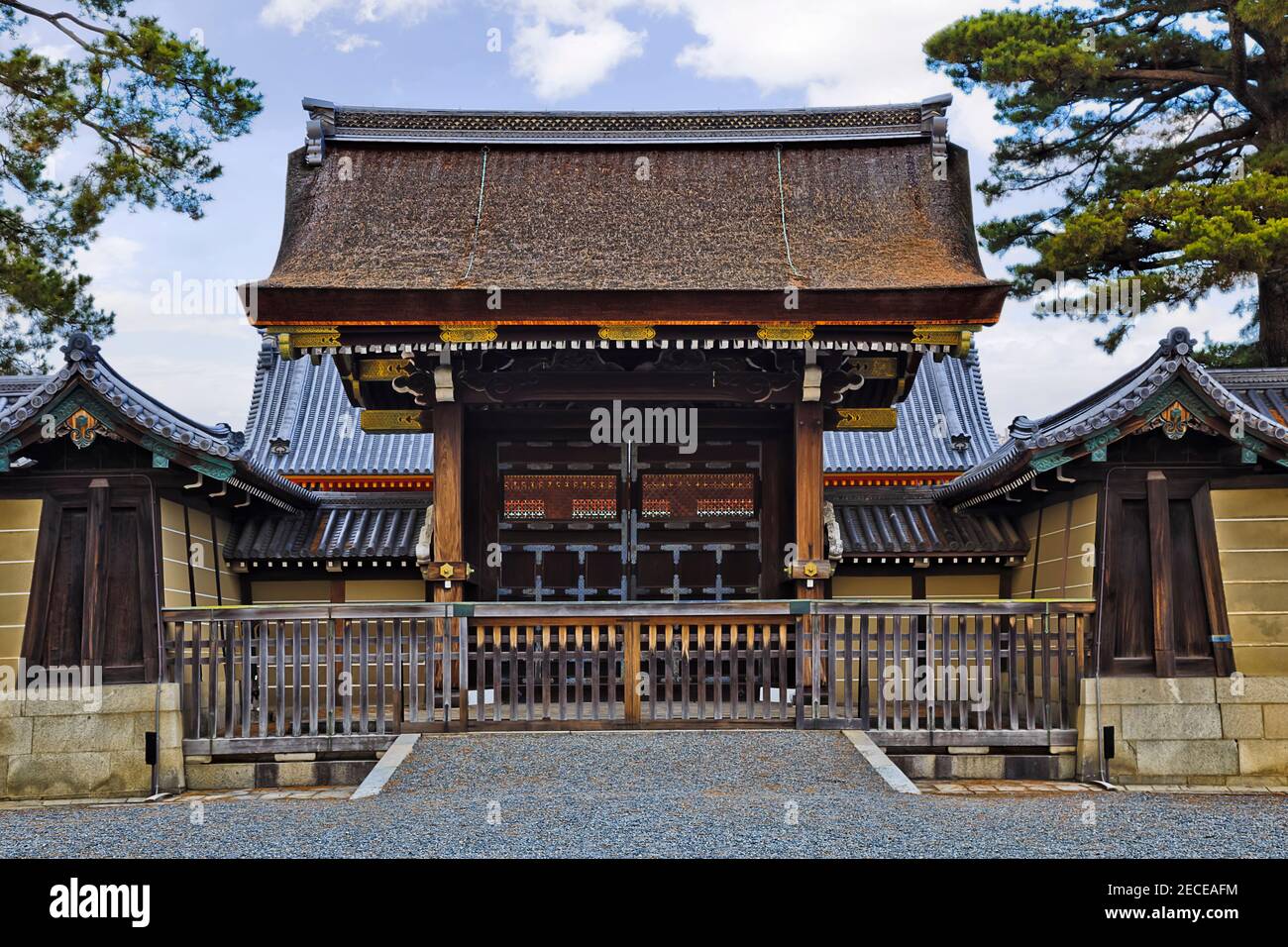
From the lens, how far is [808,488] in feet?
40.5

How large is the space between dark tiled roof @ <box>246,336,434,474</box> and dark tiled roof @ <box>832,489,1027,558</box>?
6.47 m

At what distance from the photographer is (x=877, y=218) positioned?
13.6m

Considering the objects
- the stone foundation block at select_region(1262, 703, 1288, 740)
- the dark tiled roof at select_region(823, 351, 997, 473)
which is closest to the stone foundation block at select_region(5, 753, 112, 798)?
the stone foundation block at select_region(1262, 703, 1288, 740)

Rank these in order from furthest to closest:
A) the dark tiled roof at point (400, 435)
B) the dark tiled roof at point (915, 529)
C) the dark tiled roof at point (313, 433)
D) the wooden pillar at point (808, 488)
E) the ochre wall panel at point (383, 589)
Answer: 1. the dark tiled roof at point (400, 435)
2. the dark tiled roof at point (313, 433)
3. the ochre wall panel at point (383, 589)
4. the dark tiled roof at point (915, 529)
5. the wooden pillar at point (808, 488)

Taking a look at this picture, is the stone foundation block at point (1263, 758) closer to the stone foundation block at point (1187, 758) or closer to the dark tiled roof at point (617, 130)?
the stone foundation block at point (1187, 758)

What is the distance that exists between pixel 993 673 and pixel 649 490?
467cm

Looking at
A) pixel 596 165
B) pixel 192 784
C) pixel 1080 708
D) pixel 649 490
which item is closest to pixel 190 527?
pixel 192 784

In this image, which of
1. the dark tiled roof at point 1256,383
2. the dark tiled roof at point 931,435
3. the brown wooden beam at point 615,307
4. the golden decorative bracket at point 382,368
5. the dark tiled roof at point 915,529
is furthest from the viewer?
the dark tiled roof at point 931,435

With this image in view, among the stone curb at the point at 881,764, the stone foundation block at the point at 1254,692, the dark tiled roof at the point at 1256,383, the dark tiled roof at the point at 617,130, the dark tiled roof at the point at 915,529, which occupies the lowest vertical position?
the stone curb at the point at 881,764

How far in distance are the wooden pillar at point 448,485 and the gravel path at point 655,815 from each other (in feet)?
7.33

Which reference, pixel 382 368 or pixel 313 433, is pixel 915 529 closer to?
Result: pixel 382 368

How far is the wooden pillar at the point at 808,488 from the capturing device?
484 inches

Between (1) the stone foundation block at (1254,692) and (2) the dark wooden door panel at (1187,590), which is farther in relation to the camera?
(2) the dark wooden door panel at (1187,590)

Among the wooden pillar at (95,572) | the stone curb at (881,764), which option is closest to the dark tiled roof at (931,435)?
the stone curb at (881,764)
